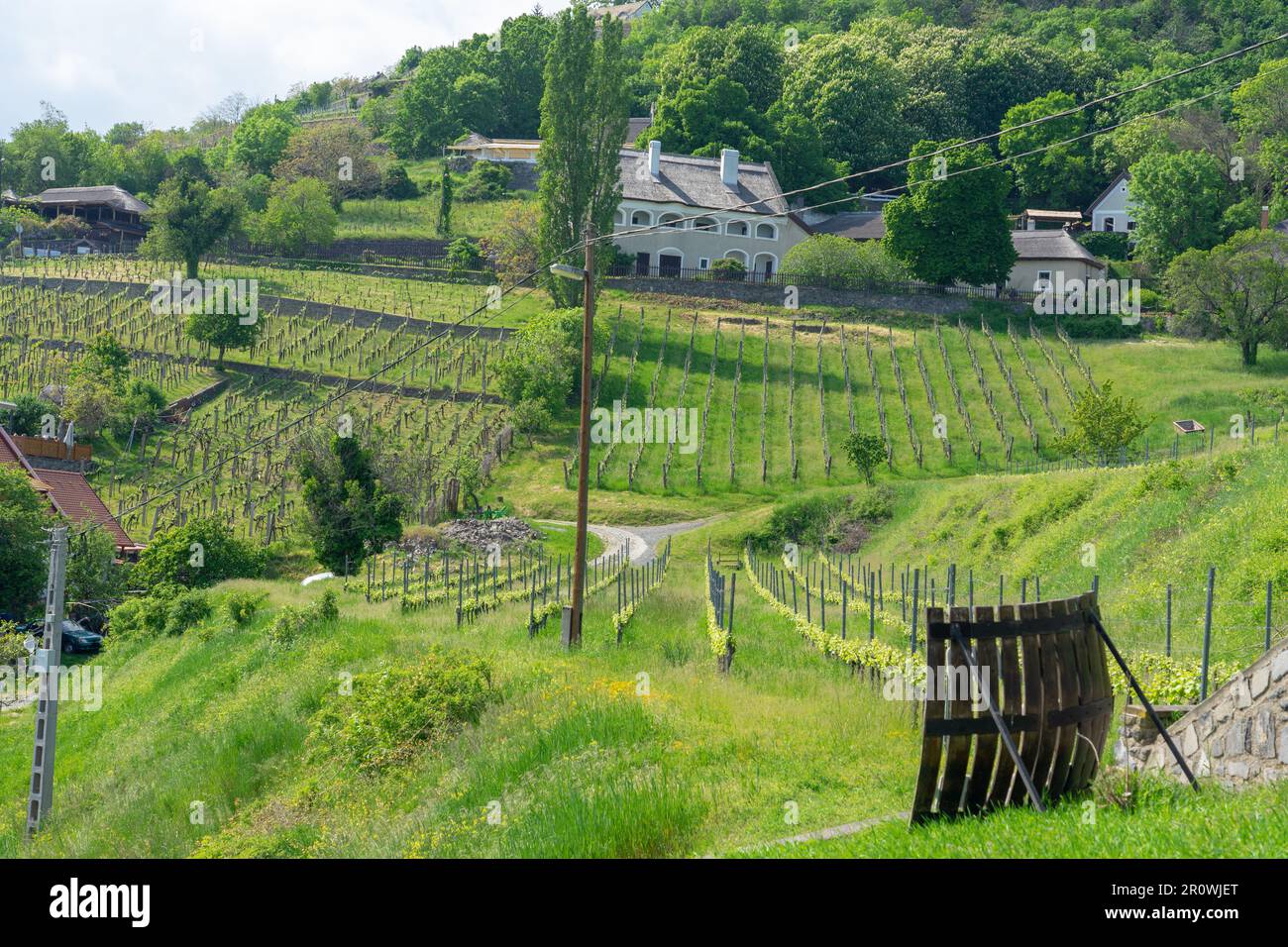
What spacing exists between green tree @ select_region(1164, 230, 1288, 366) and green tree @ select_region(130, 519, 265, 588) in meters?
42.6

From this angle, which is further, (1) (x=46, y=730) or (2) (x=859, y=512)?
(2) (x=859, y=512)

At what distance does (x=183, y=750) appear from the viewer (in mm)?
21047

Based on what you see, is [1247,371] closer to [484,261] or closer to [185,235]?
A: [484,261]

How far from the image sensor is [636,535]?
45656 mm

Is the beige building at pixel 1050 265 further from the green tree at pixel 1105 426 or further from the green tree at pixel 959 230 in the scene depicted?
the green tree at pixel 1105 426

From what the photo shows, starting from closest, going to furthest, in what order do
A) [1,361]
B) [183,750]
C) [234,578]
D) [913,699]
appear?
1. [913,699]
2. [183,750]
3. [234,578]
4. [1,361]

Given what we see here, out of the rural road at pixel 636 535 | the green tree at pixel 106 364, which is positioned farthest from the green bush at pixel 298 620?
the green tree at pixel 106 364

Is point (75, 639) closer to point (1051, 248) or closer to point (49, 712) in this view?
point (49, 712)

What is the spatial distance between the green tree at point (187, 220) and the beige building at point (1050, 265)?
4532 cm

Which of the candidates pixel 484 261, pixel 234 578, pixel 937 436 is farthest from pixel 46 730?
pixel 484 261

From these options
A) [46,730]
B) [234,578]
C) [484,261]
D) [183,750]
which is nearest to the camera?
[46,730]

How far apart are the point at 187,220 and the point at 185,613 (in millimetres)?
43911

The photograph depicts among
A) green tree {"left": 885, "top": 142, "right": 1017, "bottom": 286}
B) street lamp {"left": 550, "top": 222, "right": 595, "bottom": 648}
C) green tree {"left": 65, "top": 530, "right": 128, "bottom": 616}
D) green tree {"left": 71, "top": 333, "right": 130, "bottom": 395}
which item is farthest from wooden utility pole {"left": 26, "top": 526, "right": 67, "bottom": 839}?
green tree {"left": 885, "top": 142, "right": 1017, "bottom": 286}
